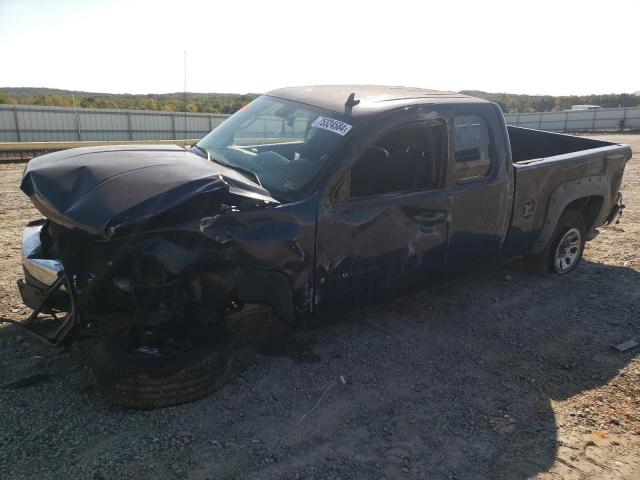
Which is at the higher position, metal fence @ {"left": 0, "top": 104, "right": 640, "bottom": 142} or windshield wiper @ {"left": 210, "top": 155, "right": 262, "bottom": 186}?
windshield wiper @ {"left": 210, "top": 155, "right": 262, "bottom": 186}

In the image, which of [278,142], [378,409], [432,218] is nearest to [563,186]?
[432,218]

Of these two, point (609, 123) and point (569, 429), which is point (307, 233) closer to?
point (569, 429)

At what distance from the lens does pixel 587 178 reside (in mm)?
Result: 5398

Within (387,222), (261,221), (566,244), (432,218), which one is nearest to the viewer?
(261,221)

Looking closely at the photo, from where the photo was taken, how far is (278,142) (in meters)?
4.10

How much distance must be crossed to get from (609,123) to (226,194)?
4386 cm

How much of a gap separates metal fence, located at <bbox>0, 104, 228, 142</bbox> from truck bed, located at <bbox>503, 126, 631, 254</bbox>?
18398mm

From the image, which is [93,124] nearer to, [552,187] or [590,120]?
[552,187]

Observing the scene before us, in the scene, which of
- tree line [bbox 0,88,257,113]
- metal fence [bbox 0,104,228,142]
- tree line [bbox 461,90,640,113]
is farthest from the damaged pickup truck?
tree line [bbox 461,90,640,113]

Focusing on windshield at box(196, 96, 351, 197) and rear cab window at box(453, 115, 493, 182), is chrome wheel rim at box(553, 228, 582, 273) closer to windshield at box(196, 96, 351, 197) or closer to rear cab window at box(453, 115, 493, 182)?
rear cab window at box(453, 115, 493, 182)

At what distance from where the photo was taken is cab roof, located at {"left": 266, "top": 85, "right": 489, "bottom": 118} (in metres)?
3.86

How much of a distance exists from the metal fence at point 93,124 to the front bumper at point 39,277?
17355mm

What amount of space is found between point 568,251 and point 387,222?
3.05 metres

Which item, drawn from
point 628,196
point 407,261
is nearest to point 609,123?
point 628,196
